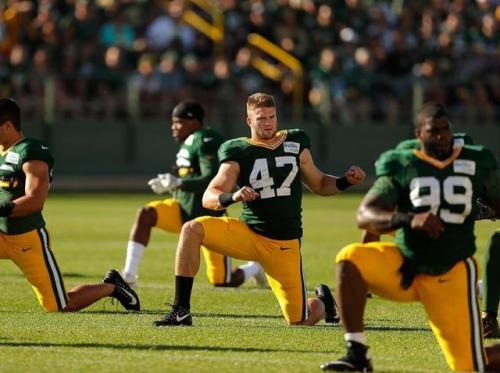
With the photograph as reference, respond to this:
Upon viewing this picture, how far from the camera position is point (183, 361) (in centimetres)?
707

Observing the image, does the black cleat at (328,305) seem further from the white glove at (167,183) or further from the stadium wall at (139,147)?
the stadium wall at (139,147)

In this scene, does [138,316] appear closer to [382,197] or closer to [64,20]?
[382,197]

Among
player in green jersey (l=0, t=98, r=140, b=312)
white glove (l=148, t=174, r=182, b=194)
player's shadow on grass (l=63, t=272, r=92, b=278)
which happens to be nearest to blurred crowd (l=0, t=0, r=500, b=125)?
player's shadow on grass (l=63, t=272, r=92, b=278)

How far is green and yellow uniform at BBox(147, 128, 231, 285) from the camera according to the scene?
10773mm

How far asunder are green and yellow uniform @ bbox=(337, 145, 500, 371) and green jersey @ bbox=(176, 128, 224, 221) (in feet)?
13.8

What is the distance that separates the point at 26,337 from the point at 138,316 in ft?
4.33

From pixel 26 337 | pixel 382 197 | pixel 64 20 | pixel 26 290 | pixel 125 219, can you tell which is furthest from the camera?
pixel 64 20

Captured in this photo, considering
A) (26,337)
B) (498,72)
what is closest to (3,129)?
(26,337)

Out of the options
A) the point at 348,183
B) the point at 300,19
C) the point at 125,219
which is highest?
the point at 300,19

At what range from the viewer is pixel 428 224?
Answer: 20.5ft

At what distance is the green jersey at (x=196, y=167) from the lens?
35.0 feet

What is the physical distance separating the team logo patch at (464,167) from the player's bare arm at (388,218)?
0.97ft

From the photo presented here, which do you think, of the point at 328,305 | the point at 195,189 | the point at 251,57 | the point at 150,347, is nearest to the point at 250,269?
the point at 195,189

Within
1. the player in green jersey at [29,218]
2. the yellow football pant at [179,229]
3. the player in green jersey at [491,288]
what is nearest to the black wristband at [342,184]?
the player in green jersey at [491,288]
